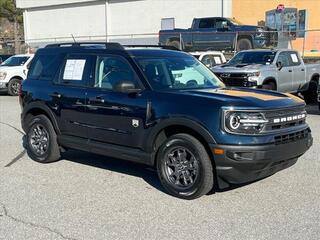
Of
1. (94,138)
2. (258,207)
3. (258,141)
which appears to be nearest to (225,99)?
(258,141)

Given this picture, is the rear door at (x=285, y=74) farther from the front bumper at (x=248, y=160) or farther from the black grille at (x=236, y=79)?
the front bumper at (x=248, y=160)

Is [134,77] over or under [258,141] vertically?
over

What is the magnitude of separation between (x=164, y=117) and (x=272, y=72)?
931cm

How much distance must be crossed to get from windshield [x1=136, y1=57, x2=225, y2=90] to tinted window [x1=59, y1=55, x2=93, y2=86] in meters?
0.88

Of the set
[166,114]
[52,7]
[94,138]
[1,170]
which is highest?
[52,7]

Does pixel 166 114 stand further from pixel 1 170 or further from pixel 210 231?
pixel 1 170

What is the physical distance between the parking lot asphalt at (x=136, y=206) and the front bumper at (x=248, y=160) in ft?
1.07

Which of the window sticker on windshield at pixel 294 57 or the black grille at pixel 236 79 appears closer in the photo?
the black grille at pixel 236 79

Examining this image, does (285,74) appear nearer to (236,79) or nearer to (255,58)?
(255,58)

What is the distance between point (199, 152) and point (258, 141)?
2.23 ft

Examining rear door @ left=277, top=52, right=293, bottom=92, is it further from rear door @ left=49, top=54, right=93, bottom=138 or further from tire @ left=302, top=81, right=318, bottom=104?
rear door @ left=49, top=54, right=93, bottom=138

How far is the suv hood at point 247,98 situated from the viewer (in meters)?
5.43

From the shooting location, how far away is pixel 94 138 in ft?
22.1

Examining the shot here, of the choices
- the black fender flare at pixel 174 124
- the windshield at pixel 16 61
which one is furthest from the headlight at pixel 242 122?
the windshield at pixel 16 61
